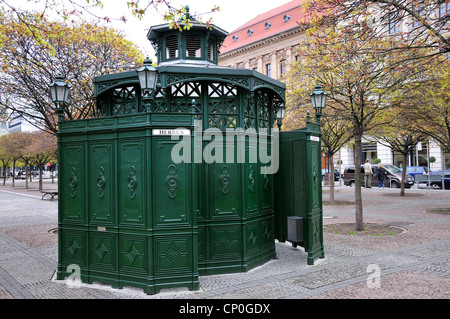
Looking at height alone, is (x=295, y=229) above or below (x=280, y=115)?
below

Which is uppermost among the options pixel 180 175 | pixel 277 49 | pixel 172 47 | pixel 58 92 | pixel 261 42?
pixel 261 42

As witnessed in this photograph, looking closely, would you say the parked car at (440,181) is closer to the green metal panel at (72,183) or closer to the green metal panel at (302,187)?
the green metal panel at (302,187)

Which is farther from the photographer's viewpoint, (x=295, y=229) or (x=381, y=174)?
(x=381, y=174)

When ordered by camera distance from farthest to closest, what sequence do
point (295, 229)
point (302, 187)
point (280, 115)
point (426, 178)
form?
point (426, 178) < point (280, 115) < point (302, 187) < point (295, 229)

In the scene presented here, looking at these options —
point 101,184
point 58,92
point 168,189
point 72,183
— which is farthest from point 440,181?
point 58,92

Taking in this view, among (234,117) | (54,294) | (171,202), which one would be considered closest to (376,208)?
(234,117)

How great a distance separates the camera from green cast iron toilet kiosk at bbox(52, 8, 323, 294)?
634cm

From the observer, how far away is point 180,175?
6.45m

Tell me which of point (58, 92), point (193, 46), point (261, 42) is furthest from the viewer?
point (261, 42)

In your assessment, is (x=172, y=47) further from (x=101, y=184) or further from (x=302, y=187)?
(x=302, y=187)

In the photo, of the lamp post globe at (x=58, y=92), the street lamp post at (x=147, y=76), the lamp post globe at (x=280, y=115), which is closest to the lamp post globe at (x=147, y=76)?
the street lamp post at (x=147, y=76)

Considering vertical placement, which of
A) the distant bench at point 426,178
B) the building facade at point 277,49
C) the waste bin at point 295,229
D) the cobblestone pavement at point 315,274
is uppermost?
the building facade at point 277,49

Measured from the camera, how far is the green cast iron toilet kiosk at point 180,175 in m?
6.34
